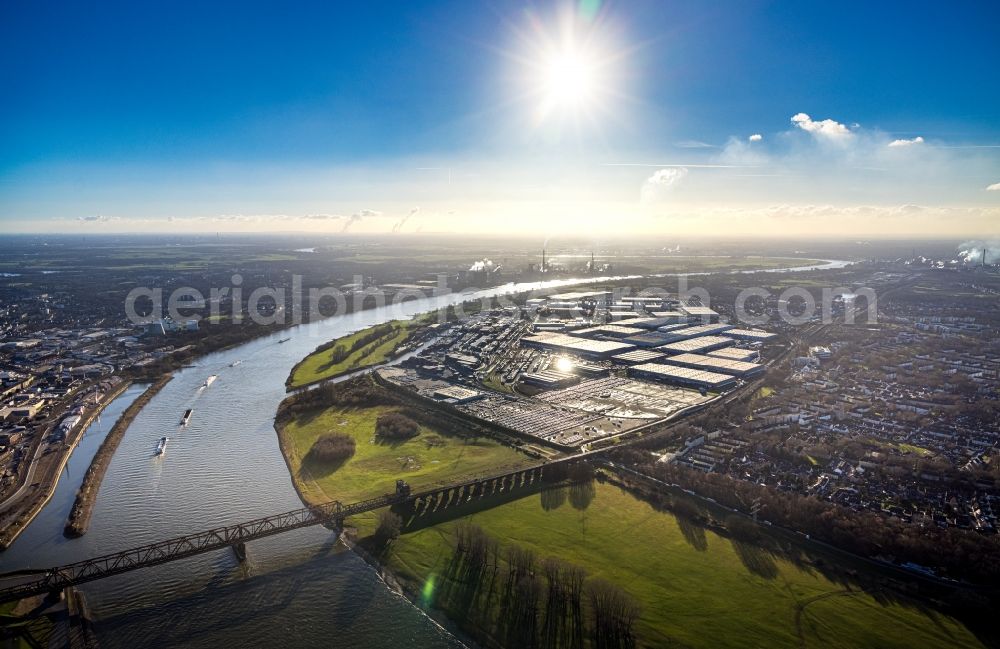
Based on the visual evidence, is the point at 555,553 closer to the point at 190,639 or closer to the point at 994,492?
the point at 190,639

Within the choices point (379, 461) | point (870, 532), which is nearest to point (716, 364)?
point (870, 532)

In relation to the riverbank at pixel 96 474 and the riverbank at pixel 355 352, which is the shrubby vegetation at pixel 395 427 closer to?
the riverbank at pixel 355 352

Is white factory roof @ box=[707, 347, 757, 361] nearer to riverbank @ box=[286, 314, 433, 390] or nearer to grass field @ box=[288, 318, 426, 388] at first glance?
riverbank @ box=[286, 314, 433, 390]

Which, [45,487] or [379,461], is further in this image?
[379,461]

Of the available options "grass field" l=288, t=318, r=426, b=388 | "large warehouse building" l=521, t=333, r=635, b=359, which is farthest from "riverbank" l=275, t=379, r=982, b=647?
"large warehouse building" l=521, t=333, r=635, b=359

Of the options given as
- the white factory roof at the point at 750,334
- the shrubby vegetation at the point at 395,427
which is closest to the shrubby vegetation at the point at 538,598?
the shrubby vegetation at the point at 395,427

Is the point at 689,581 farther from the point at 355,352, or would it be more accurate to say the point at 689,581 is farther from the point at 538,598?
the point at 355,352
